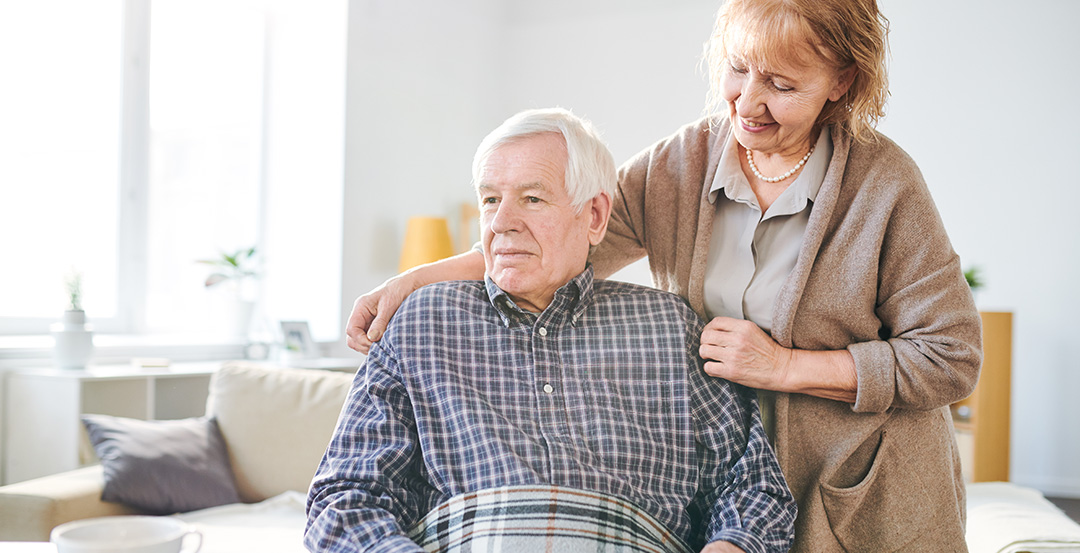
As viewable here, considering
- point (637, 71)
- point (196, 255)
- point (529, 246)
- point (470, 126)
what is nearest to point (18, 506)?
point (529, 246)

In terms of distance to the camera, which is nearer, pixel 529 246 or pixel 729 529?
pixel 729 529

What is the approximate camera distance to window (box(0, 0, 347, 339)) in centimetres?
362

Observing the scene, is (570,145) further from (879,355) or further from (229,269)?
(229,269)

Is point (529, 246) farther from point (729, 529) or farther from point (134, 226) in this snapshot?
point (134, 226)

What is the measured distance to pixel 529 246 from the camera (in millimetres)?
1388

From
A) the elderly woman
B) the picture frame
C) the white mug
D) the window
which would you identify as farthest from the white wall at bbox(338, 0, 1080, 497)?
the white mug

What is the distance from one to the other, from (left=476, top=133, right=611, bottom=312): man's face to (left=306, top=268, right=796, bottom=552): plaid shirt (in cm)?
4

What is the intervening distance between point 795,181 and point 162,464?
1953 millimetres

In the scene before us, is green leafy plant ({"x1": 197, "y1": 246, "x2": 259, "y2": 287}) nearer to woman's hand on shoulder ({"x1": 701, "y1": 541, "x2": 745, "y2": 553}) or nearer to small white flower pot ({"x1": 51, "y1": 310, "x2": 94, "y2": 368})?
small white flower pot ({"x1": 51, "y1": 310, "x2": 94, "y2": 368})

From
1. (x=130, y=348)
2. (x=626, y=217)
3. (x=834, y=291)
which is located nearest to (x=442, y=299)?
(x=626, y=217)

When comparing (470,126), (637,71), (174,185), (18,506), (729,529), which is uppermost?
(637,71)

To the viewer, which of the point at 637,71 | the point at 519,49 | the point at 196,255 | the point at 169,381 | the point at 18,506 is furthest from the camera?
the point at 519,49

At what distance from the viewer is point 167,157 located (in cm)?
415

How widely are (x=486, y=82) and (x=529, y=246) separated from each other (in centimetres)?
460
